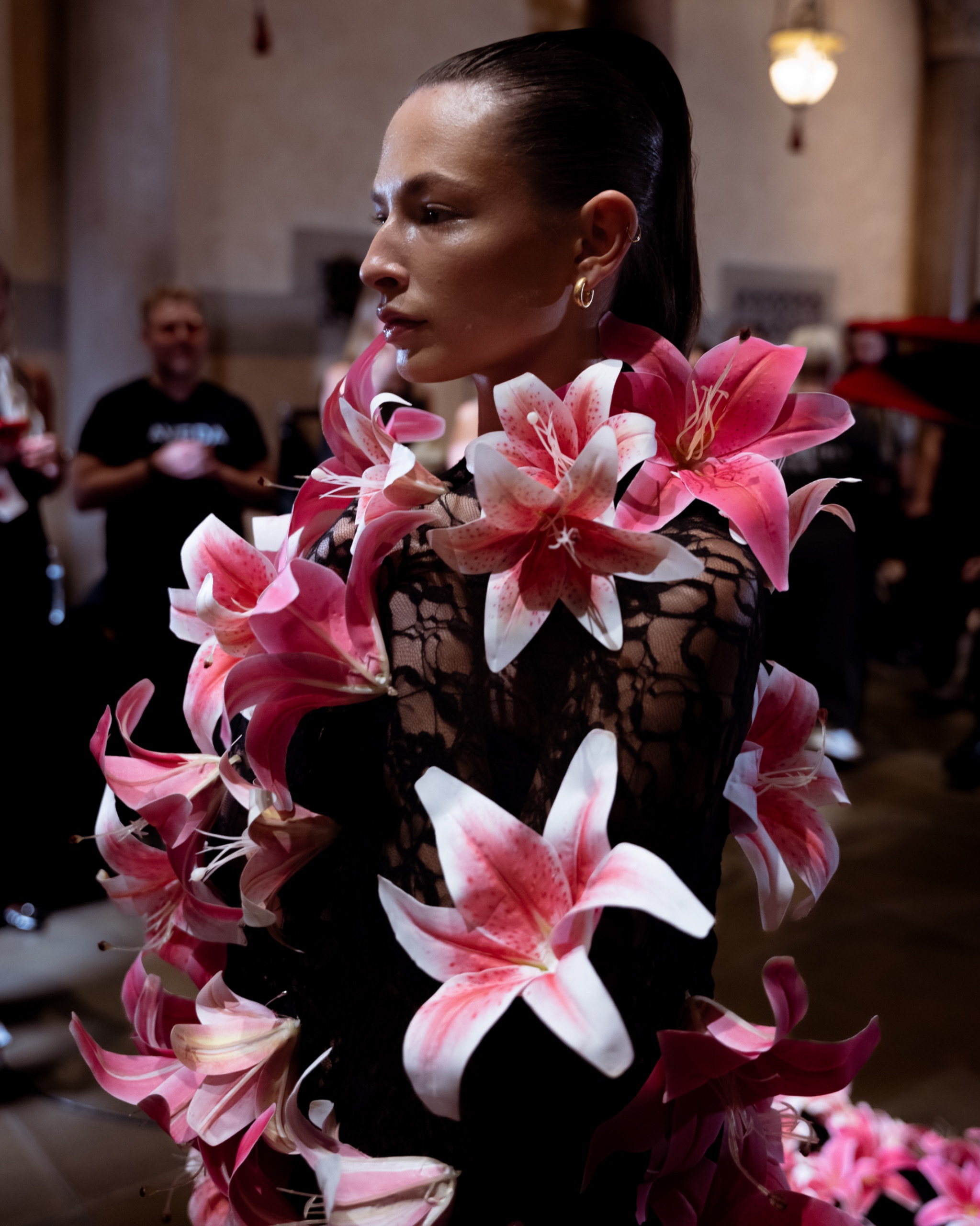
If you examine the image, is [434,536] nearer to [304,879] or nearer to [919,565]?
[304,879]

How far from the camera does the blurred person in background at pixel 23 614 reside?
3.14 m

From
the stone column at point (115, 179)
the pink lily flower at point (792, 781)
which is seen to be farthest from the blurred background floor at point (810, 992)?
the stone column at point (115, 179)

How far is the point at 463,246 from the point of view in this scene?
3.04ft

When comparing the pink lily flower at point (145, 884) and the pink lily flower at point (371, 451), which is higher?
the pink lily flower at point (371, 451)

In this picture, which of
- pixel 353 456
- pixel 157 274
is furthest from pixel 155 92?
pixel 353 456

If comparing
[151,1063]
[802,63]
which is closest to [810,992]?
[151,1063]

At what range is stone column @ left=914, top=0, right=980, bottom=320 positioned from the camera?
9.38 metres

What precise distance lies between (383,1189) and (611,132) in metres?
0.85

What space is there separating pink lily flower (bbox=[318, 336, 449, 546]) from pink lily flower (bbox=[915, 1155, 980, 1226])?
60.0 inches

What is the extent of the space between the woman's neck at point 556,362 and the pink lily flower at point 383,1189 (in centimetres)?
57

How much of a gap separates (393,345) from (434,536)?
0.23m

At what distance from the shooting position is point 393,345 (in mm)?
986

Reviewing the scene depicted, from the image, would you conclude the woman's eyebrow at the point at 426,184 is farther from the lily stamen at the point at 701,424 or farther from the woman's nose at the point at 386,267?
the lily stamen at the point at 701,424

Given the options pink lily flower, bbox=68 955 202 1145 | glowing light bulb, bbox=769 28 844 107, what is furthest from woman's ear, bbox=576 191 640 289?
glowing light bulb, bbox=769 28 844 107
